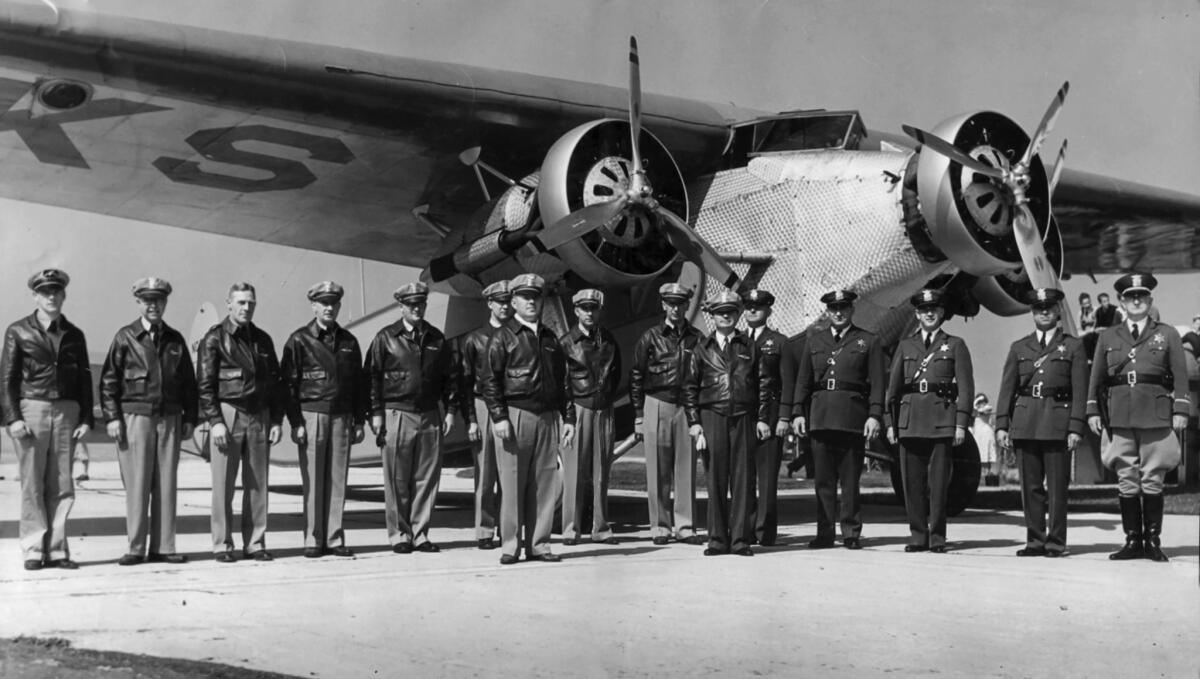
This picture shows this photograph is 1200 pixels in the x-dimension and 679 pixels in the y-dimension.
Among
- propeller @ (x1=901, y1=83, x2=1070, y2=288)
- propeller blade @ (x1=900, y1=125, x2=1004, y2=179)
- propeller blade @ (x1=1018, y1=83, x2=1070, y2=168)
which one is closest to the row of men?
propeller @ (x1=901, y1=83, x2=1070, y2=288)

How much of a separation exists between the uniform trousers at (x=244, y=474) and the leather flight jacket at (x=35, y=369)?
0.88 m

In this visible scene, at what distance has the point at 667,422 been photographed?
9.68 meters

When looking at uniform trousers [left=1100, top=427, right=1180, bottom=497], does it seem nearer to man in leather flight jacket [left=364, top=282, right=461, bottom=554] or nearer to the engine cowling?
the engine cowling

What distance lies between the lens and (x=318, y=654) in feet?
15.7

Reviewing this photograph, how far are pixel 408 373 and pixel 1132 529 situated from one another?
517 centimetres

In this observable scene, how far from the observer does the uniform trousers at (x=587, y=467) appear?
31.1 ft

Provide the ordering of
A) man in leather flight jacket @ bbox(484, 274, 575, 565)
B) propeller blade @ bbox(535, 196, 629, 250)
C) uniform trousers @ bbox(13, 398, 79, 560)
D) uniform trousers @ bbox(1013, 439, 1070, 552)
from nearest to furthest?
1. uniform trousers @ bbox(13, 398, 79, 560)
2. man in leather flight jacket @ bbox(484, 274, 575, 565)
3. uniform trousers @ bbox(1013, 439, 1070, 552)
4. propeller blade @ bbox(535, 196, 629, 250)

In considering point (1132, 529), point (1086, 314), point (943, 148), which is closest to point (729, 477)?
point (1132, 529)

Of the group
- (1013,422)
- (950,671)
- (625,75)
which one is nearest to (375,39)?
(625,75)

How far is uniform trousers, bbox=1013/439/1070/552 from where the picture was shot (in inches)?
338

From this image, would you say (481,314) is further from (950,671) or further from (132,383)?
(950,671)

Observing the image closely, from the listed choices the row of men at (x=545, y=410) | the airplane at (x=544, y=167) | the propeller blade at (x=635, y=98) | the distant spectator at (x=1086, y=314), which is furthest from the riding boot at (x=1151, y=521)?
the distant spectator at (x=1086, y=314)

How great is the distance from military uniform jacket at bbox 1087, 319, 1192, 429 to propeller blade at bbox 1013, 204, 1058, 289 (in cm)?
162

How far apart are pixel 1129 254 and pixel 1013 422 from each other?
9.16 meters
